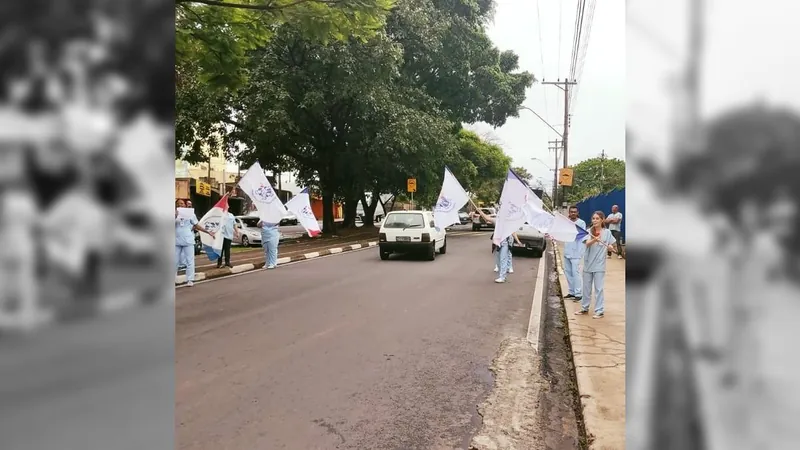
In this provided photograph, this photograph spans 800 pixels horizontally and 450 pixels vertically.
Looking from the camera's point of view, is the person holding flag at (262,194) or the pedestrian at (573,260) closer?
the pedestrian at (573,260)

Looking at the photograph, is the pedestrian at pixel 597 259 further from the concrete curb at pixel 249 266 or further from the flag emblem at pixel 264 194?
the concrete curb at pixel 249 266

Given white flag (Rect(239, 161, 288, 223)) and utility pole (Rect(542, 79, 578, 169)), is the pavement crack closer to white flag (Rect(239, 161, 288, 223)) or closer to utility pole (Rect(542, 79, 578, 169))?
white flag (Rect(239, 161, 288, 223))

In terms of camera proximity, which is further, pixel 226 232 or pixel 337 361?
pixel 226 232

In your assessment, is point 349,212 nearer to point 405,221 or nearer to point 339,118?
point 339,118

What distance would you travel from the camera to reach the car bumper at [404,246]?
53.1 feet

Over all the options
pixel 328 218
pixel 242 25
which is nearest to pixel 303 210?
pixel 242 25

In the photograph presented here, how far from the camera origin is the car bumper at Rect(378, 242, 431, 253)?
53.1 ft

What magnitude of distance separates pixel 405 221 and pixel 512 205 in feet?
23.4

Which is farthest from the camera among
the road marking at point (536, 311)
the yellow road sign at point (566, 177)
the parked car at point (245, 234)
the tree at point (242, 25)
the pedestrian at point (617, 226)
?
the parked car at point (245, 234)

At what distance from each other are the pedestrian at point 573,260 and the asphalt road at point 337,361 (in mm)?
837

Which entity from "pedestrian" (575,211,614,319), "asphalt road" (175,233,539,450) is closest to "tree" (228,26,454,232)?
"asphalt road" (175,233,539,450)

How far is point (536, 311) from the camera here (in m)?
8.98

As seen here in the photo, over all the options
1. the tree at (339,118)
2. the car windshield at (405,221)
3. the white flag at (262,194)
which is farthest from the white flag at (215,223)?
the tree at (339,118)

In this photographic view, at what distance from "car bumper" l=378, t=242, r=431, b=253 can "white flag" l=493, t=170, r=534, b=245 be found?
607 cm
